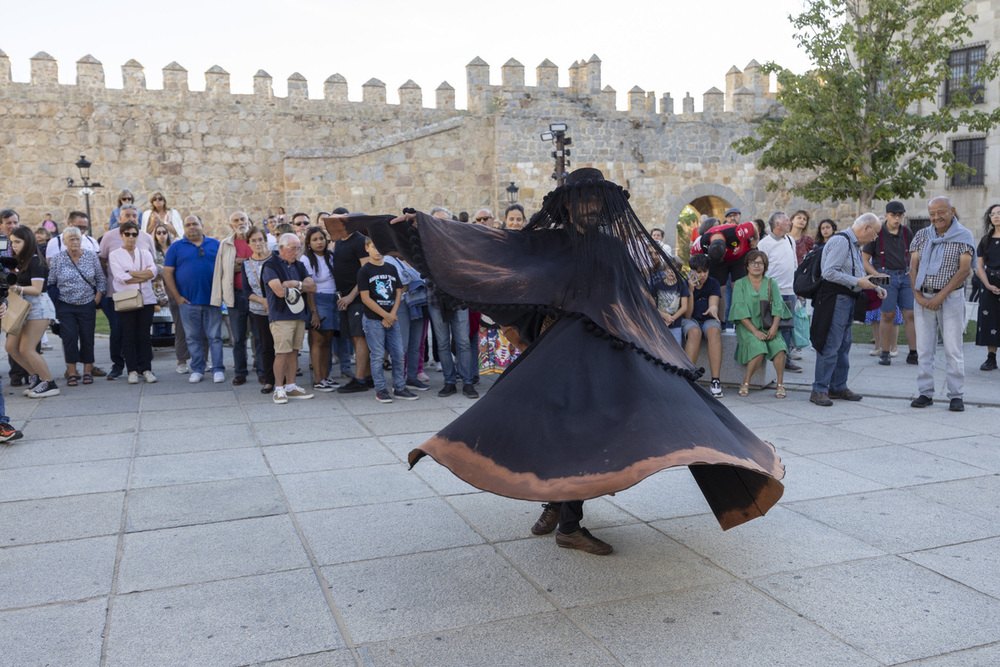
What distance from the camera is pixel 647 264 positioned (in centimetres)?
401

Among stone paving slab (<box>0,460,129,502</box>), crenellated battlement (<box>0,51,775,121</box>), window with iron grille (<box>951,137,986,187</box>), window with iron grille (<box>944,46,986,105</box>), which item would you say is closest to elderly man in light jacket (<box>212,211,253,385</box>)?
stone paving slab (<box>0,460,129,502</box>)

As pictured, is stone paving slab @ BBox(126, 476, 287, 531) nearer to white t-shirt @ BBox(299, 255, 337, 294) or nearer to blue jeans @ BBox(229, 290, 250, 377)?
white t-shirt @ BBox(299, 255, 337, 294)

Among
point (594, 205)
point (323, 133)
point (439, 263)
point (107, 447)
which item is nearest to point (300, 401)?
point (107, 447)

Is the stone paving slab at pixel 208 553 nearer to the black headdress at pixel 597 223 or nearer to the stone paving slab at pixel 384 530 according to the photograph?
the stone paving slab at pixel 384 530

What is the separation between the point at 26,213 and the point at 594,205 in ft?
73.9

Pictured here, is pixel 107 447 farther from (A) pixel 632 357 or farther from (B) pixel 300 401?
(A) pixel 632 357

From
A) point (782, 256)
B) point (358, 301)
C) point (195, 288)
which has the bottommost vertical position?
point (358, 301)

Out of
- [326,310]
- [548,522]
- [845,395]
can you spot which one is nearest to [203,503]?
[548,522]

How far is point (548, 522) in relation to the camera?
4188 mm

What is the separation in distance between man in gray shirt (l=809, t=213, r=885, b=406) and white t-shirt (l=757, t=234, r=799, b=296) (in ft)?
5.52

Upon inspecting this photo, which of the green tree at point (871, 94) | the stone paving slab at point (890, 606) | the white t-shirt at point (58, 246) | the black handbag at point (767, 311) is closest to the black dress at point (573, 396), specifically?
the stone paving slab at point (890, 606)

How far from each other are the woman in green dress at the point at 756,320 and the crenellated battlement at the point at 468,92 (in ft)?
48.7

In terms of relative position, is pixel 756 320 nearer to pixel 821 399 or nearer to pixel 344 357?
pixel 821 399

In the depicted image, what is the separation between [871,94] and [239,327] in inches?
612
